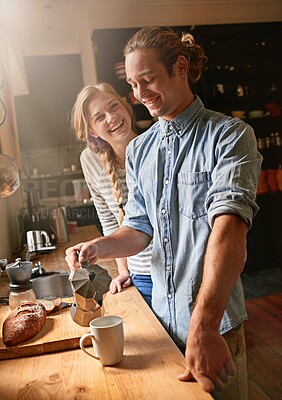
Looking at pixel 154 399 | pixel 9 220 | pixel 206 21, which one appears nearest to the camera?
pixel 154 399

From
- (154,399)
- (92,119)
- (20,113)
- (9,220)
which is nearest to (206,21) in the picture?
(20,113)

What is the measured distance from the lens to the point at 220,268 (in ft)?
2.47

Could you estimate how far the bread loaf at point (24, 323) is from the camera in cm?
97

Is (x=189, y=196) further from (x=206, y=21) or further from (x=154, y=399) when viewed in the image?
(x=206, y=21)

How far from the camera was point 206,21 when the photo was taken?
3.84 m

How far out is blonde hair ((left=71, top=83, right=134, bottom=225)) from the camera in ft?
4.54

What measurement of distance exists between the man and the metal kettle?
3.85ft

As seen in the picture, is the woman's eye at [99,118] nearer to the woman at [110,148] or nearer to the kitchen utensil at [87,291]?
the woman at [110,148]

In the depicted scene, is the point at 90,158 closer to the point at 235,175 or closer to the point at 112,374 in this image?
the point at 235,175

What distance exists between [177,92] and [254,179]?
33 cm

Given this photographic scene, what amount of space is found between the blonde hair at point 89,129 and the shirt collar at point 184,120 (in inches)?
13.1

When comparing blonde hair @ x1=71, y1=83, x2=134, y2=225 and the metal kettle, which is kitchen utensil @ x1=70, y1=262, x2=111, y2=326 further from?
the metal kettle

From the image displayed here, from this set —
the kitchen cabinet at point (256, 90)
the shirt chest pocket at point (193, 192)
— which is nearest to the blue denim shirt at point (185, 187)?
the shirt chest pocket at point (193, 192)

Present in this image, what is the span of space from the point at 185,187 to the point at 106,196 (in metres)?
0.52
